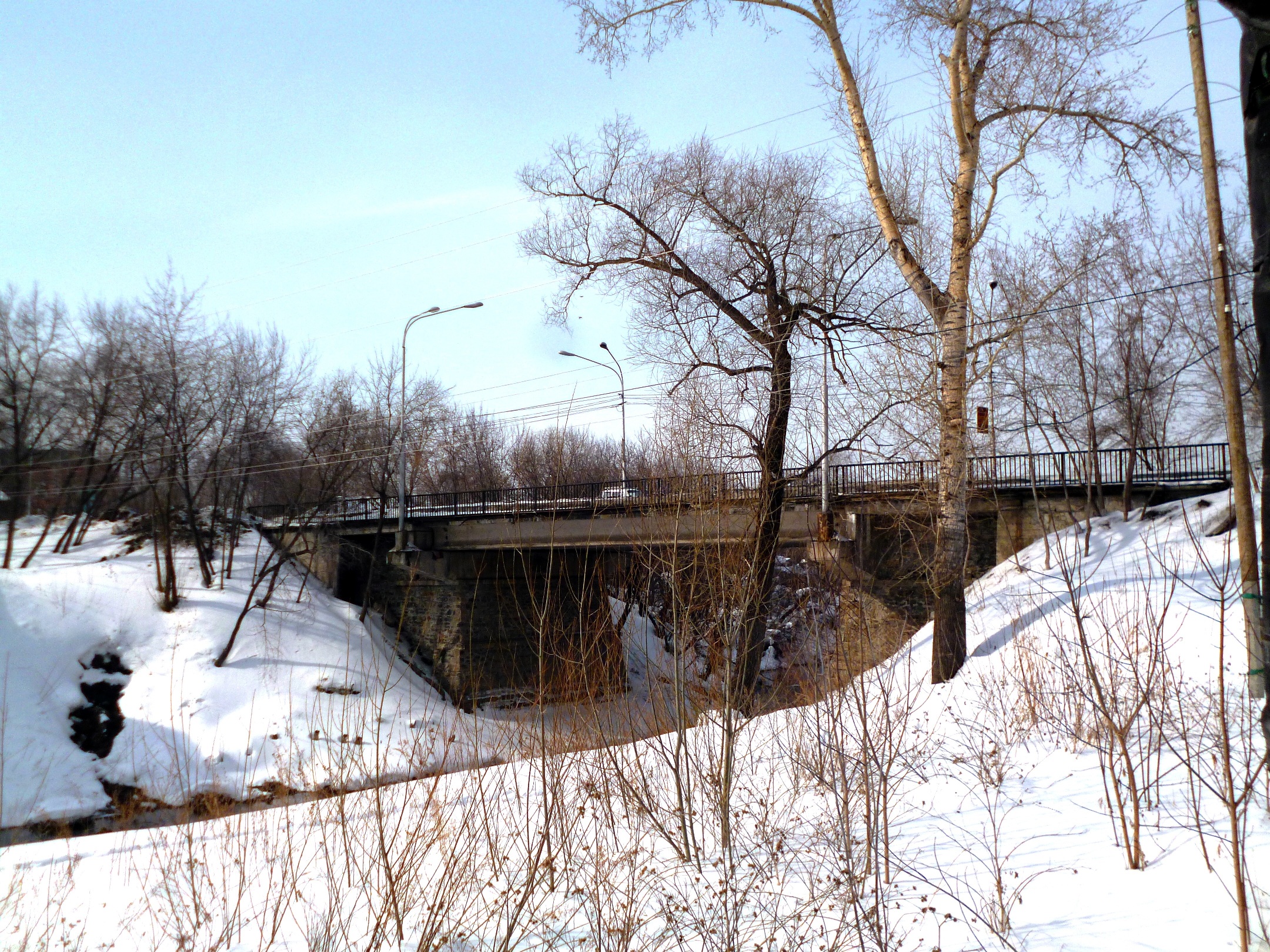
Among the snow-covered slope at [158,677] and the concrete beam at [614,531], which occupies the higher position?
the concrete beam at [614,531]

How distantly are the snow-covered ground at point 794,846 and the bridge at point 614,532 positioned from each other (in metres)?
1.07

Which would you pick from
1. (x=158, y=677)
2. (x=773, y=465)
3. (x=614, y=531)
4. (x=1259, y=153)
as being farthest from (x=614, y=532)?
(x=1259, y=153)

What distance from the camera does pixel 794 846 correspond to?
6.79m

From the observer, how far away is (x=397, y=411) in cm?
2934

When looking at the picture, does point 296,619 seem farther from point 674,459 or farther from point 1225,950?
point 1225,950

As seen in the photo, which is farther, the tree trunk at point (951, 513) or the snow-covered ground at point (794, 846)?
the tree trunk at point (951, 513)

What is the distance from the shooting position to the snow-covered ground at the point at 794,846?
4.78m

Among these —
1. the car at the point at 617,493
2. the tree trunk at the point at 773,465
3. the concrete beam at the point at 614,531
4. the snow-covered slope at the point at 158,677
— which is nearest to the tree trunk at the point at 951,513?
the tree trunk at the point at 773,465

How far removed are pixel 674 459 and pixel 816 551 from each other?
10.1 m

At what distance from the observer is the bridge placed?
29.5ft

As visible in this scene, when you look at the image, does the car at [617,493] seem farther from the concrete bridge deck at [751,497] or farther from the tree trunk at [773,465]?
the tree trunk at [773,465]

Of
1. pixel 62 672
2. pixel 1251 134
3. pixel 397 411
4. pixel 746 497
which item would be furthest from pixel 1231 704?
pixel 397 411

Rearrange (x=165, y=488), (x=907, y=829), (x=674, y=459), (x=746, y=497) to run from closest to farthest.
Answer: (x=907, y=829) → (x=674, y=459) → (x=746, y=497) → (x=165, y=488)

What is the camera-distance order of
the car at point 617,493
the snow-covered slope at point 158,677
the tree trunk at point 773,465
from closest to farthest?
the tree trunk at point 773,465, the car at point 617,493, the snow-covered slope at point 158,677
